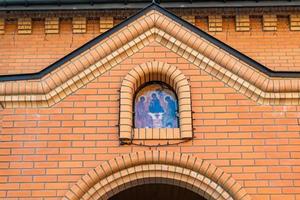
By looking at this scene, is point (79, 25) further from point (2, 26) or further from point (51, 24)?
point (2, 26)

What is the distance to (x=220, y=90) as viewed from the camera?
24.3ft

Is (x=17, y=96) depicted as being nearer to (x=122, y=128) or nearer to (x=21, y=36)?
(x=122, y=128)

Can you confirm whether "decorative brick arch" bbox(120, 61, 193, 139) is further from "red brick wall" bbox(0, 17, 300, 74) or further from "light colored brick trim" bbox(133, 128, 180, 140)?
"red brick wall" bbox(0, 17, 300, 74)

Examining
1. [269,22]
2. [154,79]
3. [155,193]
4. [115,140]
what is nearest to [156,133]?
[115,140]

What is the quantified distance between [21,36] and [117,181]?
3876 millimetres

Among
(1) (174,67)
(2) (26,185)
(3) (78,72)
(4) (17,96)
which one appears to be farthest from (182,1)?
(2) (26,185)

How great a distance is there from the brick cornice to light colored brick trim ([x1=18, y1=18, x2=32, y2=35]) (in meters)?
2.45

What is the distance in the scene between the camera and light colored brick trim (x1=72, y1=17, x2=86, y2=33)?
31.4ft

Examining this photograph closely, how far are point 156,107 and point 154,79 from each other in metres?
0.40

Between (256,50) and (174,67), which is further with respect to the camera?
(256,50)

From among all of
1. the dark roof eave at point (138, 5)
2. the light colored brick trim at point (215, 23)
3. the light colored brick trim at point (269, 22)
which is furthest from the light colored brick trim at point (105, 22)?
the light colored brick trim at point (269, 22)

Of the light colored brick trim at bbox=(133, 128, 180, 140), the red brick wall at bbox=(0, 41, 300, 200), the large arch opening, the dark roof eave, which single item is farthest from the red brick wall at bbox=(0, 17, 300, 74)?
the light colored brick trim at bbox=(133, 128, 180, 140)

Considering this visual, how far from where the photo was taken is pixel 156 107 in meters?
7.63

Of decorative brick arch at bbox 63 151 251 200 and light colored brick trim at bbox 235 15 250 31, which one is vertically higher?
light colored brick trim at bbox 235 15 250 31
